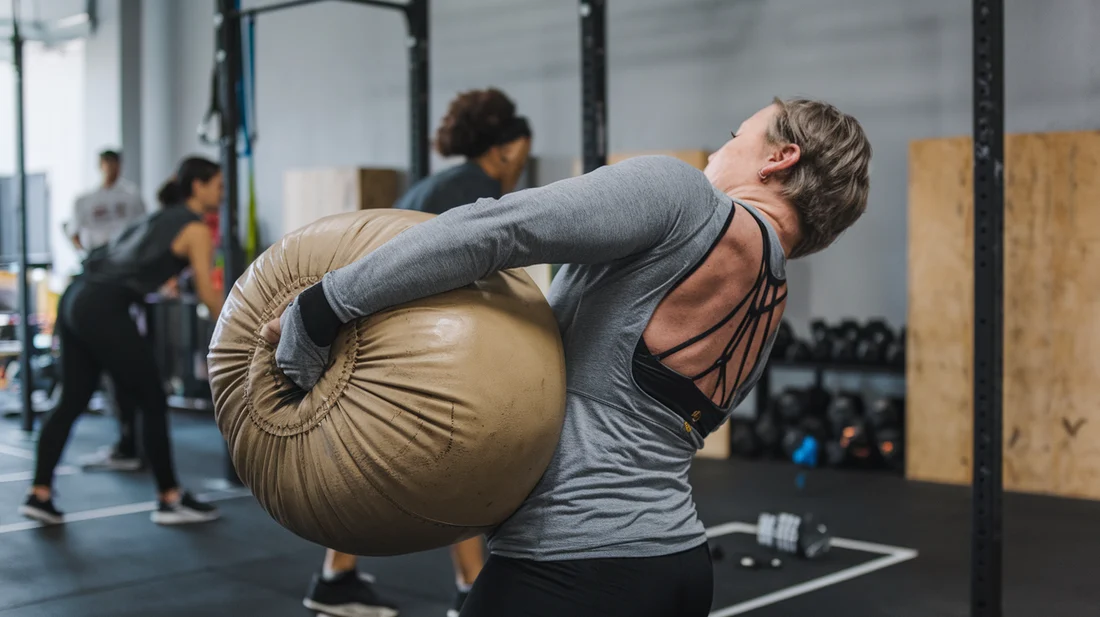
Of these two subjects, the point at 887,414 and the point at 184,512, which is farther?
the point at 887,414

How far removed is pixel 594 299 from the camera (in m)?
1.24

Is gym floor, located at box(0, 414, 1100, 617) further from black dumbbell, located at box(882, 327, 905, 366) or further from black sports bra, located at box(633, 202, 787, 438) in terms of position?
black sports bra, located at box(633, 202, 787, 438)

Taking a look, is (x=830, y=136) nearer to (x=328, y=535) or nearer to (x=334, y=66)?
(x=328, y=535)

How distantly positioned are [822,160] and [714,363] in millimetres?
264

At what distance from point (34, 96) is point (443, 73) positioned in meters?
5.13

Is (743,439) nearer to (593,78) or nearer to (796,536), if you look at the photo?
(796,536)

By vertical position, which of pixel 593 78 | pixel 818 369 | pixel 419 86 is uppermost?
pixel 419 86

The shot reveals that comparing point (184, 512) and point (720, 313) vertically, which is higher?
point (720, 313)

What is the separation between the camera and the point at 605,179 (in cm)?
110

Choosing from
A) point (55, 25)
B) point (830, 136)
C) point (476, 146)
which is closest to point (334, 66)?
point (55, 25)

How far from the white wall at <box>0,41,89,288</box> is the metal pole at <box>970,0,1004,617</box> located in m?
8.94

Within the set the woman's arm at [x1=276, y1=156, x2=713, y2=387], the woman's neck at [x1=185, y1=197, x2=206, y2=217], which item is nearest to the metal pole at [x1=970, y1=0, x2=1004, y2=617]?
the woman's arm at [x1=276, y1=156, x2=713, y2=387]

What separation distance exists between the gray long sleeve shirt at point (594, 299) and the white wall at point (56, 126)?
9.74 meters

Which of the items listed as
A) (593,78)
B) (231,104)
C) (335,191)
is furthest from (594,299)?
(335,191)
